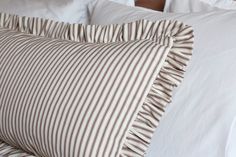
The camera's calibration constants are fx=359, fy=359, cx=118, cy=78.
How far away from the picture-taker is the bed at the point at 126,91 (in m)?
0.67

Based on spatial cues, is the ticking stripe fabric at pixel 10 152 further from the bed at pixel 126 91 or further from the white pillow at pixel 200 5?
the white pillow at pixel 200 5

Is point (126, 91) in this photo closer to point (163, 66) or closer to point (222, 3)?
point (163, 66)

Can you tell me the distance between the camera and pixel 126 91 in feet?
2.20

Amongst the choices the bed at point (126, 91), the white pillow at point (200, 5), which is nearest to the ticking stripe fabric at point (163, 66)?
the bed at point (126, 91)

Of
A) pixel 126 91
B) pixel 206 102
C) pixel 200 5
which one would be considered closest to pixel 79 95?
pixel 126 91

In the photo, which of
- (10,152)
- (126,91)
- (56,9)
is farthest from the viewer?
(56,9)

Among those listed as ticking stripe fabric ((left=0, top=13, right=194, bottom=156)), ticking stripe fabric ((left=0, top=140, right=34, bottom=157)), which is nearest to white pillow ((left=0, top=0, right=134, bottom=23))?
ticking stripe fabric ((left=0, top=13, right=194, bottom=156))

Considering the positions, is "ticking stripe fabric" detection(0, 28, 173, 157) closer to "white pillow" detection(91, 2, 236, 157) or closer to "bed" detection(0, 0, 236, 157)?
"bed" detection(0, 0, 236, 157)

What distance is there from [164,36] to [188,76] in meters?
0.11

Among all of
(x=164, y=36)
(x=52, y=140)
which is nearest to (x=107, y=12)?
(x=164, y=36)

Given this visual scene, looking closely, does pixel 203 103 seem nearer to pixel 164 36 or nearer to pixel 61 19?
pixel 164 36

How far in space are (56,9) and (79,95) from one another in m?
0.54

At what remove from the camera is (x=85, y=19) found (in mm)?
1155

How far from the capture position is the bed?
0.67 m
